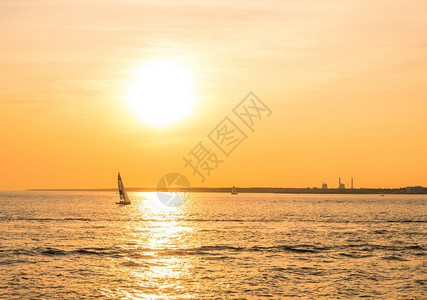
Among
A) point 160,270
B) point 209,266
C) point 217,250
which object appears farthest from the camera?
point 217,250

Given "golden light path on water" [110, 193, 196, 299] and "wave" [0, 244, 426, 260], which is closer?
"golden light path on water" [110, 193, 196, 299]

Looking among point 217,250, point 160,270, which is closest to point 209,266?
point 160,270

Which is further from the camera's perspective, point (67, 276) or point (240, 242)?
point (240, 242)

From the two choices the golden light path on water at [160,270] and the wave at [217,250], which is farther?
the wave at [217,250]

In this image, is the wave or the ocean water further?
the wave

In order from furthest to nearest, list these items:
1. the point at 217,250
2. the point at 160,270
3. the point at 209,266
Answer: the point at 217,250, the point at 209,266, the point at 160,270

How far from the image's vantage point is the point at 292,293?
38594 mm

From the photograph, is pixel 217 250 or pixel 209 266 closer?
pixel 209 266

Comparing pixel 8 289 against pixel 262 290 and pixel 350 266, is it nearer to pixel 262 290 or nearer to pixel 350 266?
pixel 262 290

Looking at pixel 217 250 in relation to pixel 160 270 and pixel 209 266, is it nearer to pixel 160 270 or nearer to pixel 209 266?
pixel 209 266

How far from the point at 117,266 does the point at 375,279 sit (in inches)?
958

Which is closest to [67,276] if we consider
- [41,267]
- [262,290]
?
[41,267]

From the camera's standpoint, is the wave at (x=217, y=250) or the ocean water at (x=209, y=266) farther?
the wave at (x=217, y=250)

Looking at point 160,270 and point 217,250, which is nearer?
point 160,270
